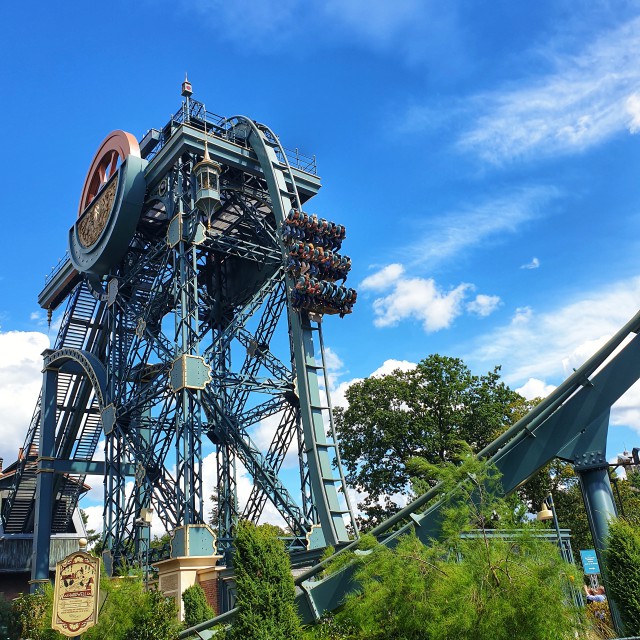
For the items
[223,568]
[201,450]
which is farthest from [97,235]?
[223,568]

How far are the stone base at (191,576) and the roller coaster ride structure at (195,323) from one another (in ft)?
1.68

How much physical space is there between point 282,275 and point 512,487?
21360 millimetres

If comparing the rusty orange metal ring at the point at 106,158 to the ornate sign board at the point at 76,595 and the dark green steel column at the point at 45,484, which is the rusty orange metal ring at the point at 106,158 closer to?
the dark green steel column at the point at 45,484

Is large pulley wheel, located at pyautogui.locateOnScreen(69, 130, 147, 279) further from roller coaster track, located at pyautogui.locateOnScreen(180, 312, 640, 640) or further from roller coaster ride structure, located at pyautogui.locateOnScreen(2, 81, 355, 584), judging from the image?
roller coaster track, located at pyautogui.locateOnScreen(180, 312, 640, 640)

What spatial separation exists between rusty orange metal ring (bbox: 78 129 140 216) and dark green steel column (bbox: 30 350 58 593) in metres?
9.34

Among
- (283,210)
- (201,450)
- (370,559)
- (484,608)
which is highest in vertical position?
(283,210)

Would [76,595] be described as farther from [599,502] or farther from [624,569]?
[624,569]

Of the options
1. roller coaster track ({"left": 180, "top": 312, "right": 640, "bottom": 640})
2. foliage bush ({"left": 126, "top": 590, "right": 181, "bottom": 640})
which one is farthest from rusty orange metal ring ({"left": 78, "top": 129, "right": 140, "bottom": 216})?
roller coaster track ({"left": 180, "top": 312, "right": 640, "bottom": 640})

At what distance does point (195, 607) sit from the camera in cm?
2047

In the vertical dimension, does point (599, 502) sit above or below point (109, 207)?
below

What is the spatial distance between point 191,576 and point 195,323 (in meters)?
9.22

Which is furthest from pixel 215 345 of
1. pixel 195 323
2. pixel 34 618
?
pixel 34 618

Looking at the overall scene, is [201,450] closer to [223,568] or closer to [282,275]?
[223,568]

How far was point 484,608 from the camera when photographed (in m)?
8.30
